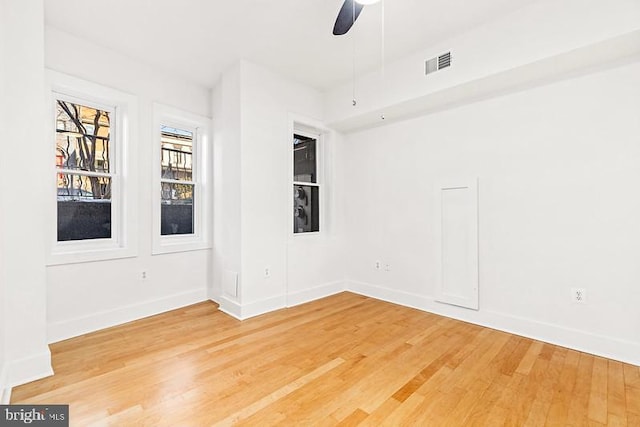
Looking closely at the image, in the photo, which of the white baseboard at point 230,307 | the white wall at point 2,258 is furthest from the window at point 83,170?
the white baseboard at point 230,307

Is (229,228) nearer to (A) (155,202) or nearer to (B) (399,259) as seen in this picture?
(A) (155,202)

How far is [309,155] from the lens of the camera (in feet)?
14.9

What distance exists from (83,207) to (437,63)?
3.96 meters

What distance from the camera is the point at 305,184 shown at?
4430mm

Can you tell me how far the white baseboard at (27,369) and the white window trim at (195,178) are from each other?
4.90 feet

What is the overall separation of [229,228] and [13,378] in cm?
213

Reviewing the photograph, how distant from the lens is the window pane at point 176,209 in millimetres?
3798

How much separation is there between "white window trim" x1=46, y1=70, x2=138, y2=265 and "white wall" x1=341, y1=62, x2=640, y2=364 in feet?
10.5

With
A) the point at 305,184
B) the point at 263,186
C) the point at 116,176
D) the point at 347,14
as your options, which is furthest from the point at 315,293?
the point at 347,14

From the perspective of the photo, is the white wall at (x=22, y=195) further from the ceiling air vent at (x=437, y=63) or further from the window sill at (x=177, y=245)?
the ceiling air vent at (x=437, y=63)

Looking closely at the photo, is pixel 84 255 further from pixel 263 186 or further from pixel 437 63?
pixel 437 63

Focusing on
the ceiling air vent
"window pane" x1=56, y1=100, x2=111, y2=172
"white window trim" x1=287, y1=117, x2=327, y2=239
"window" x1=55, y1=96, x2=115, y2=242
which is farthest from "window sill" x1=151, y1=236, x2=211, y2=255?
the ceiling air vent

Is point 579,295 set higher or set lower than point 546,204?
lower

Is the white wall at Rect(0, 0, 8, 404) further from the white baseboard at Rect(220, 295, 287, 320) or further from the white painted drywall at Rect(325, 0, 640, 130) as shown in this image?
the white painted drywall at Rect(325, 0, 640, 130)
